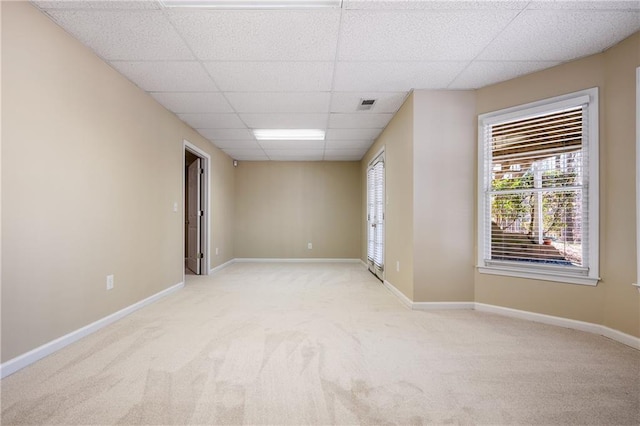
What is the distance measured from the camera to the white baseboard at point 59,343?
6.59ft

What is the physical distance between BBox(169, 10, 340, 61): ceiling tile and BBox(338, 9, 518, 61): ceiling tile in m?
0.16

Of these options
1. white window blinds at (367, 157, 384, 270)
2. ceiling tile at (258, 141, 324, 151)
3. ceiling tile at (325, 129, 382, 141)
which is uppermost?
ceiling tile at (325, 129, 382, 141)

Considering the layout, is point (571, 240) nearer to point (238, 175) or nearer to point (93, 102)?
Result: point (93, 102)

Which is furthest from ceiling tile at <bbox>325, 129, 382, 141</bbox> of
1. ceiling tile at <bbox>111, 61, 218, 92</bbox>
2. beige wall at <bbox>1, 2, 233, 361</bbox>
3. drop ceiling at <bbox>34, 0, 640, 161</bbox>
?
beige wall at <bbox>1, 2, 233, 361</bbox>

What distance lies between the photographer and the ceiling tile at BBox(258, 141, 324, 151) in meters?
5.86

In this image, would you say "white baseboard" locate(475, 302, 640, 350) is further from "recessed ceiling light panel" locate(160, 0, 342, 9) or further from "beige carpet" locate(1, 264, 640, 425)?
"recessed ceiling light panel" locate(160, 0, 342, 9)

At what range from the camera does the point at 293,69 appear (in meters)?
3.05

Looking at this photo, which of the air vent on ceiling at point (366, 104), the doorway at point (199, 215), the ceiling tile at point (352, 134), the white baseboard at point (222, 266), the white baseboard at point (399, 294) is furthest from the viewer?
the white baseboard at point (222, 266)

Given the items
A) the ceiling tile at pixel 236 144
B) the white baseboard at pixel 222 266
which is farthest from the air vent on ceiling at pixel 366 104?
the white baseboard at pixel 222 266

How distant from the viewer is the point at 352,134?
5.33 metres

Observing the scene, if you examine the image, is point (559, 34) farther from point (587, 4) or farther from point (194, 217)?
point (194, 217)

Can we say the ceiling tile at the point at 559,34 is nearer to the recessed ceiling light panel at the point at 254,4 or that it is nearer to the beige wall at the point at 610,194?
the beige wall at the point at 610,194

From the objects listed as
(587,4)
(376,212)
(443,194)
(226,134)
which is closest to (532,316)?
(443,194)

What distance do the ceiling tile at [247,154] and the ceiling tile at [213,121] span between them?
1.56 meters
